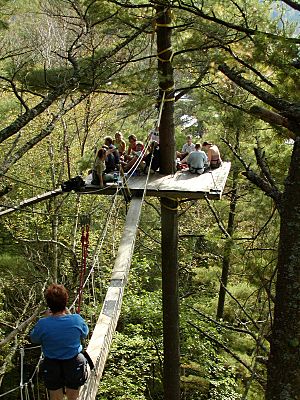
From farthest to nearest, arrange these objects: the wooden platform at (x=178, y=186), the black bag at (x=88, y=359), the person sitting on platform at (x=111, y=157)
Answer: the person sitting on platform at (x=111, y=157) → the wooden platform at (x=178, y=186) → the black bag at (x=88, y=359)

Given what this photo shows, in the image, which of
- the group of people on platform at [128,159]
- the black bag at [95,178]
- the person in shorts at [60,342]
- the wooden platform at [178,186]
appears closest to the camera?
the person in shorts at [60,342]

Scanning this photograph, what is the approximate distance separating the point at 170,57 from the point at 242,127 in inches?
68.5

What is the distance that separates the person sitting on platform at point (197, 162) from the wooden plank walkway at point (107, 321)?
1.79 m

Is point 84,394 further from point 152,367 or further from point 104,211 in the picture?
point 104,211

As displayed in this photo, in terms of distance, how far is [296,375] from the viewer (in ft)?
7.56

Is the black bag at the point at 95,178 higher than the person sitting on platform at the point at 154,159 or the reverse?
the reverse

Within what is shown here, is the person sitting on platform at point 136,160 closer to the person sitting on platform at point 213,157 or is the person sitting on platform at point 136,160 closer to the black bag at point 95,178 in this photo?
the black bag at point 95,178

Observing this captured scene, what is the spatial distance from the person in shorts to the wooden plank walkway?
0.31ft

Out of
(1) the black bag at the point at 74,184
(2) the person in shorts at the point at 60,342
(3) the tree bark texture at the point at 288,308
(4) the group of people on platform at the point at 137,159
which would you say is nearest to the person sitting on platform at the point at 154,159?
(4) the group of people on platform at the point at 137,159

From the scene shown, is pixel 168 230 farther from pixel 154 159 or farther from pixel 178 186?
pixel 154 159

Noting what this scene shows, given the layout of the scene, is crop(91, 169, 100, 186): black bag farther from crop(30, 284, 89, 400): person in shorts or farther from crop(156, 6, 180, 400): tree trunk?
crop(30, 284, 89, 400): person in shorts

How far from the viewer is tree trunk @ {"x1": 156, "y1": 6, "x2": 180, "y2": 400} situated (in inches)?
207

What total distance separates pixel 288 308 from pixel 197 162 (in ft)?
11.9

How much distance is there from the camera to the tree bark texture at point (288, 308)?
2307 millimetres
